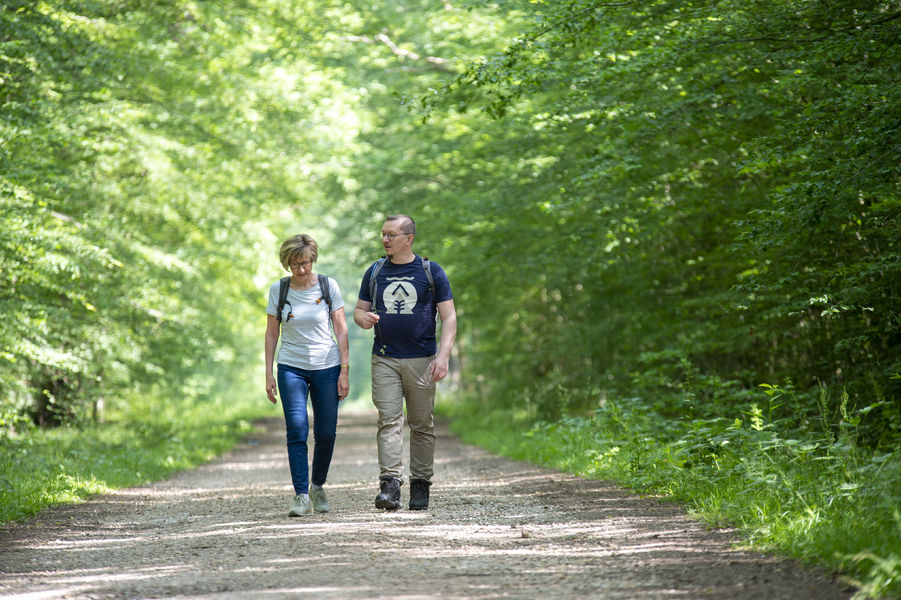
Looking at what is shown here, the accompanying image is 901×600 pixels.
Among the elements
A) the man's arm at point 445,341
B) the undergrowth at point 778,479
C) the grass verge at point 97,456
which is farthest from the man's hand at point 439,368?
the grass verge at point 97,456

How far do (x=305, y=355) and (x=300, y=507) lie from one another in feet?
4.06

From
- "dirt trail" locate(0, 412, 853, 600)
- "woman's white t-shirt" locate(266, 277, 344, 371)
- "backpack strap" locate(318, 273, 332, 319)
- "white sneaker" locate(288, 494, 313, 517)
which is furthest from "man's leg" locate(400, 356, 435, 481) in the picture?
"white sneaker" locate(288, 494, 313, 517)

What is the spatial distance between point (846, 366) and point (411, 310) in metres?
6.18

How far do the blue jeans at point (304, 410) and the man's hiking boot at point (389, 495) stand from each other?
52cm

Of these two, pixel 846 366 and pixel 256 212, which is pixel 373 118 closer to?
pixel 256 212

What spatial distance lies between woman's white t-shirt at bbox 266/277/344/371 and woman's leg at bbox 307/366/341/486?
0.28 ft

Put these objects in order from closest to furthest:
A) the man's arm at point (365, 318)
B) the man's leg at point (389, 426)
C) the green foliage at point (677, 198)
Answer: the man's arm at point (365, 318), the man's leg at point (389, 426), the green foliage at point (677, 198)

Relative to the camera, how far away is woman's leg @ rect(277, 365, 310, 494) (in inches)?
292

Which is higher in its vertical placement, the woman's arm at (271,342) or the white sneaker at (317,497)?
the woman's arm at (271,342)

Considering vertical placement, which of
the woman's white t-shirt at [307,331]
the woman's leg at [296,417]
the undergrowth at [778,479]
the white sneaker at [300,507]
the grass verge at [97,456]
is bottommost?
the grass verge at [97,456]

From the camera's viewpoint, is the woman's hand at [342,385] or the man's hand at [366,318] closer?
the man's hand at [366,318]

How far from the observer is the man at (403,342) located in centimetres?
745

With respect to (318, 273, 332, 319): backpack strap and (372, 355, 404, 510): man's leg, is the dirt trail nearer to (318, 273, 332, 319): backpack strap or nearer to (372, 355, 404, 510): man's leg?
(372, 355, 404, 510): man's leg

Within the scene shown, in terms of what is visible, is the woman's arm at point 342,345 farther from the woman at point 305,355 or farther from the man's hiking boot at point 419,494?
the man's hiking boot at point 419,494
